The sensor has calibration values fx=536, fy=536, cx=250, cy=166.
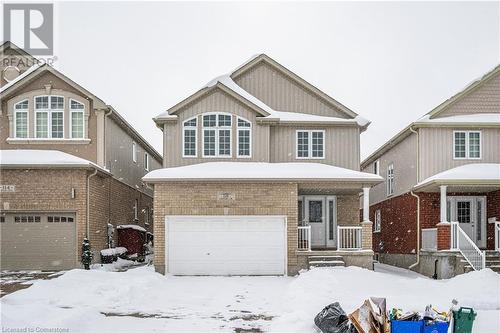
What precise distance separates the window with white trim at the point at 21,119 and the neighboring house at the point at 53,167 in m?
0.04

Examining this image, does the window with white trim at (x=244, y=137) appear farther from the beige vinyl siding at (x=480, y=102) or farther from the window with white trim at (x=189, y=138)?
the beige vinyl siding at (x=480, y=102)

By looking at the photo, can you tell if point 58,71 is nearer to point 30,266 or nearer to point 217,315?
point 30,266

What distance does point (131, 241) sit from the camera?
26172 millimetres

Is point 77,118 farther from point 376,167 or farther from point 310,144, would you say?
point 376,167

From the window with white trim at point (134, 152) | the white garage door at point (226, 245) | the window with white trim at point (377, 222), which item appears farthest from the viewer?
the window with white trim at point (134, 152)

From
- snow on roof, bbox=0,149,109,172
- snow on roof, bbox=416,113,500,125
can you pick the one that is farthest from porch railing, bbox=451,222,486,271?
snow on roof, bbox=0,149,109,172

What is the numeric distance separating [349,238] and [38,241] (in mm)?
12083

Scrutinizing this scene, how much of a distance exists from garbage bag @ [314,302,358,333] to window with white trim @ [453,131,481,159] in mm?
14297

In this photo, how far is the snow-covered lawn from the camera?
10.2m

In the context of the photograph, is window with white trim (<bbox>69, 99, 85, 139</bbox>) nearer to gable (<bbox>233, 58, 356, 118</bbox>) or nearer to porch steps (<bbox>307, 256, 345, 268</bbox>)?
gable (<bbox>233, 58, 356, 118</bbox>)

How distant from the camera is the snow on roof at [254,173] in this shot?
19.3m

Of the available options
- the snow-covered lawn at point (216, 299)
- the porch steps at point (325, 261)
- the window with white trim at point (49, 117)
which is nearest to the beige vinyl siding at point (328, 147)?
the porch steps at point (325, 261)

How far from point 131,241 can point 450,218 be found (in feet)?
48.2

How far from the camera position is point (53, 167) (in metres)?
20.5
